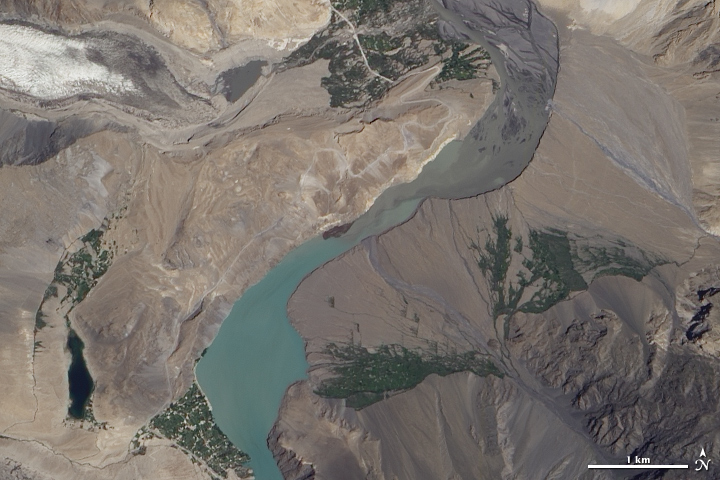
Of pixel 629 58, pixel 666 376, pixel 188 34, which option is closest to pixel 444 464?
pixel 666 376

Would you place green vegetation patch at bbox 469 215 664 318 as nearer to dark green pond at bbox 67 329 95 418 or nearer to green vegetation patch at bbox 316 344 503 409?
green vegetation patch at bbox 316 344 503 409

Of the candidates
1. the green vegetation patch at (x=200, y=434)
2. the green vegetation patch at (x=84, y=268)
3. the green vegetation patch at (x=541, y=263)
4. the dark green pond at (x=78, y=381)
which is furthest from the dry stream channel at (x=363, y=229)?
the green vegetation patch at (x=84, y=268)

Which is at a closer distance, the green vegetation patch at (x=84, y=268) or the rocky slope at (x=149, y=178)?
the rocky slope at (x=149, y=178)

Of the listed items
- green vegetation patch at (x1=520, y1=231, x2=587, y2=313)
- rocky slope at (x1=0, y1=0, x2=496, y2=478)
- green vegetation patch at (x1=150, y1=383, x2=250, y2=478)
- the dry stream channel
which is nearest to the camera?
rocky slope at (x1=0, y1=0, x2=496, y2=478)

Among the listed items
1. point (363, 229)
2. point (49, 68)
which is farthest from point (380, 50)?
point (49, 68)

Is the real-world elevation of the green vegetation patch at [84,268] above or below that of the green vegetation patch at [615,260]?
below

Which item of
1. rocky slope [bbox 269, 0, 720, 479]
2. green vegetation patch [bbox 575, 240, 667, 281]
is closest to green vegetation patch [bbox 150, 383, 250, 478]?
rocky slope [bbox 269, 0, 720, 479]

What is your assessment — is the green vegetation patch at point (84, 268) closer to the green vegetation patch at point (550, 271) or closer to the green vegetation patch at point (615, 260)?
the green vegetation patch at point (550, 271)
